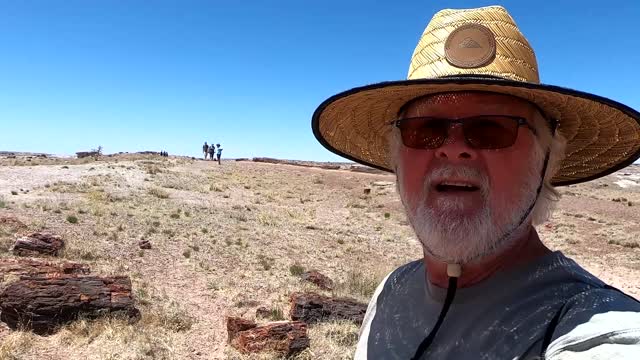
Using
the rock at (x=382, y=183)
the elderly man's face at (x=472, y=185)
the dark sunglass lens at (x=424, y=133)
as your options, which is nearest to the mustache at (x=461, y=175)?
the elderly man's face at (x=472, y=185)

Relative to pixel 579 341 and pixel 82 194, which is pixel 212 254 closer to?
pixel 82 194

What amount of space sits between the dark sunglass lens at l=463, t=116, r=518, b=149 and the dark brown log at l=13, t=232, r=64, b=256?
1235 centimetres

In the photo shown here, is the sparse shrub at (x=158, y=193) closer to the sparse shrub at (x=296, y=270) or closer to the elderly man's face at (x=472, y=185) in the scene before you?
the sparse shrub at (x=296, y=270)

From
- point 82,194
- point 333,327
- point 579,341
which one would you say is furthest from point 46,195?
point 579,341

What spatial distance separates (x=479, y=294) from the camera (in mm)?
1753

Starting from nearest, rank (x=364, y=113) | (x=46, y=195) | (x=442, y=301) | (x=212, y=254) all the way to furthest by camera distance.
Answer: (x=442, y=301), (x=364, y=113), (x=212, y=254), (x=46, y=195)

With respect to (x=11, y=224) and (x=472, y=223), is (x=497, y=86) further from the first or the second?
(x=11, y=224)

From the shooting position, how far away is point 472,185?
185 centimetres

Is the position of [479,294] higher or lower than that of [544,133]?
lower

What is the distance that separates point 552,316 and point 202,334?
782 cm

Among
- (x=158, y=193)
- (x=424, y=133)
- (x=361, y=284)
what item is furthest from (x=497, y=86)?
(x=158, y=193)

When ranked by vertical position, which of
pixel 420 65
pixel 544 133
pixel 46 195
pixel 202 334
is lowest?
pixel 202 334

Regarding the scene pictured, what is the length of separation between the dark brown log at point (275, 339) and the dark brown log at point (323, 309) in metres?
1.23

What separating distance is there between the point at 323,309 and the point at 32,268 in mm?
5910
